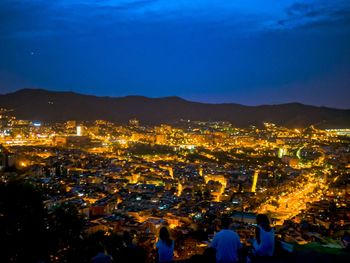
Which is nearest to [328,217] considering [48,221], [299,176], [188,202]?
[188,202]

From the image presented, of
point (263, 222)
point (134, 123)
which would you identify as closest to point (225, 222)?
point (263, 222)

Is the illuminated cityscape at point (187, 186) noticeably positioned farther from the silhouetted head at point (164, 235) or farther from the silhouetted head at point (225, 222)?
the silhouetted head at point (164, 235)

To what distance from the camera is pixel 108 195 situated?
15.3m

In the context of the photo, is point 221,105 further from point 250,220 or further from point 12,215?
point 12,215

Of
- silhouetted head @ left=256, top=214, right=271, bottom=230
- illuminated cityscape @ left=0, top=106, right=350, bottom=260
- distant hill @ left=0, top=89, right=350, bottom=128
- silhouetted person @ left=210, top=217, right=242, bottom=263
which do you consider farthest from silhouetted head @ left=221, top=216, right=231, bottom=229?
distant hill @ left=0, top=89, right=350, bottom=128

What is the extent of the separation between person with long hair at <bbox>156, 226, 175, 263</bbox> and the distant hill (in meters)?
55.9

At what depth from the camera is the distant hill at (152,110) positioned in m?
61.6

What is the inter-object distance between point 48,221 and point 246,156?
2829cm

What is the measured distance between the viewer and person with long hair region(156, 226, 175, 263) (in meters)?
3.13

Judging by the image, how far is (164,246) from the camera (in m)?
3.14

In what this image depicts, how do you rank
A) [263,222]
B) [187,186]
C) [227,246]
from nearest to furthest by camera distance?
[227,246] → [263,222] → [187,186]

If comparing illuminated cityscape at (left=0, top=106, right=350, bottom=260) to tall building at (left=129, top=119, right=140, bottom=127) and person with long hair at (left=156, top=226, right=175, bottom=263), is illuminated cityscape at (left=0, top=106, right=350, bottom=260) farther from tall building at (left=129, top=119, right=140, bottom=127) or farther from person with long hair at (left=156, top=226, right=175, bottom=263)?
tall building at (left=129, top=119, right=140, bottom=127)

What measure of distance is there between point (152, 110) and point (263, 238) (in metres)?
72.2

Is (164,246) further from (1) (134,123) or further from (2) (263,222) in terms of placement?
(1) (134,123)
